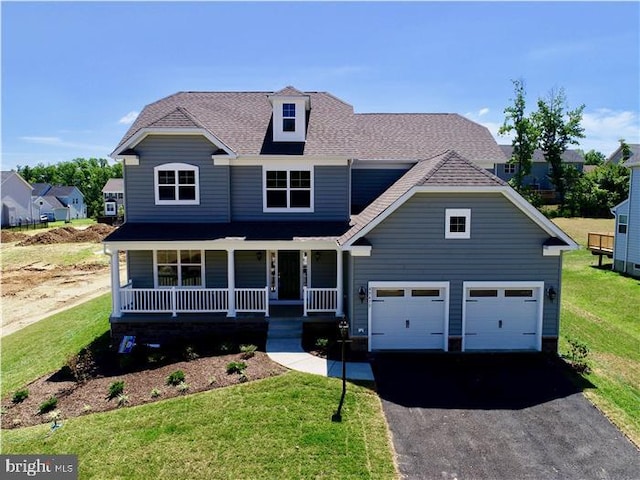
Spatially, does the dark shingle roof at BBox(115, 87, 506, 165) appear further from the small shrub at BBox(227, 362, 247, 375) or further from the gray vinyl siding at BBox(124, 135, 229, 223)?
the small shrub at BBox(227, 362, 247, 375)

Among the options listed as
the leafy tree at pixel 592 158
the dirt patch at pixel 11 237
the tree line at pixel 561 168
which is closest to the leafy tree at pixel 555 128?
the tree line at pixel 561 168

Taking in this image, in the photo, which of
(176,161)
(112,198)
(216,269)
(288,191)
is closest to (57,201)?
(112,198)

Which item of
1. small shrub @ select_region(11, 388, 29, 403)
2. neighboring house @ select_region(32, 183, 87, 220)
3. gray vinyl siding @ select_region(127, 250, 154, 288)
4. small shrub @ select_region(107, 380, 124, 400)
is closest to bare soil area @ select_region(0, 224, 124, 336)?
gray vinyl siding @ select_region(127, 250, 154, 288)

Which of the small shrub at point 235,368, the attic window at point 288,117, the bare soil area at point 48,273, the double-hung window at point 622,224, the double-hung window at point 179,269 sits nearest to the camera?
the small shrub at point 235,368

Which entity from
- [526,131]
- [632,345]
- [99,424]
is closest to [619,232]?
[632,345]

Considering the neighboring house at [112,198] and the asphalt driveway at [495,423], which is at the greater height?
the neighboring house at [112,198]

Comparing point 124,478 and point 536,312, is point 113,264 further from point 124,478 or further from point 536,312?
point 536,312

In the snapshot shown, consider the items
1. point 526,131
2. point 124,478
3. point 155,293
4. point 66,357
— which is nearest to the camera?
point 124,478

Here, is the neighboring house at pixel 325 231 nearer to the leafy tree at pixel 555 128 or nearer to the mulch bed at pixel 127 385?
the mulch bed at pixel 127 385
